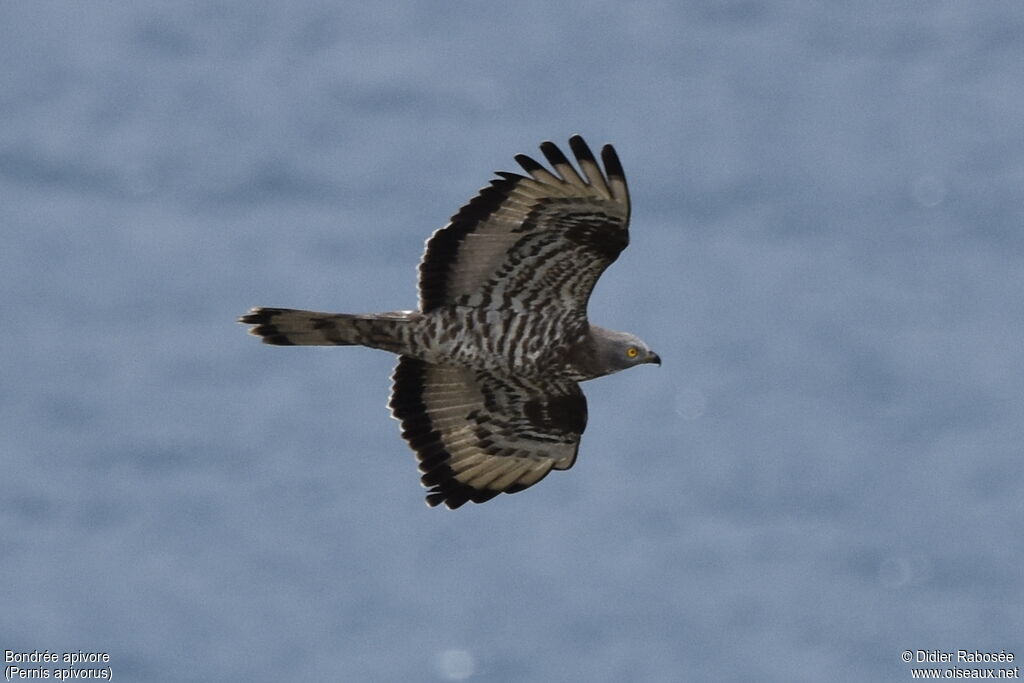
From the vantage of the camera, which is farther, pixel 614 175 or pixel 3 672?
pixel 3 672

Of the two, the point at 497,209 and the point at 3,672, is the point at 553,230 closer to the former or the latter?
the point at 497,209

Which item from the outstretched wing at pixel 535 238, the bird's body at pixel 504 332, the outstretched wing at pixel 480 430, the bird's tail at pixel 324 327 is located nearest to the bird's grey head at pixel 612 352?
the bird's body at pixel 504 332

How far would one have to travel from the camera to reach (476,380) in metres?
20.3

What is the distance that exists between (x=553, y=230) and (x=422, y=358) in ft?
5.13

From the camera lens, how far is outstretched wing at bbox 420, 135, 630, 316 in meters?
18.6

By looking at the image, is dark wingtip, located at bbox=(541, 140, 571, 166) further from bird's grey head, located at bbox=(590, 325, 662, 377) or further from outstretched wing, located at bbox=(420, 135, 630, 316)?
bird's grey head, located at bbox=(590, 325, 662, 377)

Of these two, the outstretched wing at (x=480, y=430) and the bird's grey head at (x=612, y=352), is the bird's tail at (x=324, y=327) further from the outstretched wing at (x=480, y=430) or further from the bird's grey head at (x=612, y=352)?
the bird's grey head at (x=612, y=352)

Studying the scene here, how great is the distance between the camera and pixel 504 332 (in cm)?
1944

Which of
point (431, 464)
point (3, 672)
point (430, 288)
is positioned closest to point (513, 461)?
point (431, 464)

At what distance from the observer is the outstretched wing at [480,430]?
798 inches

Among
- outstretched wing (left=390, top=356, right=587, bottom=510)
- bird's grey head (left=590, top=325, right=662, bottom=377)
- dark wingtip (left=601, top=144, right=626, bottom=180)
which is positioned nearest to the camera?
dark wingtip (left=601, top=144, right=626, bottom=180)

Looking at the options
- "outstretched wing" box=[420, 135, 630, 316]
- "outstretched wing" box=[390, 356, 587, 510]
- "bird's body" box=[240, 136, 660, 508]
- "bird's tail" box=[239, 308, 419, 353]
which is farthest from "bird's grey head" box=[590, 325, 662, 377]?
"bird's tail" box=[239, 308, 419, 353]

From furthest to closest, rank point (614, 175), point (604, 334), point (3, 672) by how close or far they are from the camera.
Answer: point (3, 672) → point (604, 334) → point (614, 175)

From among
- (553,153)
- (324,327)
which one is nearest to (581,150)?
(553,153)
